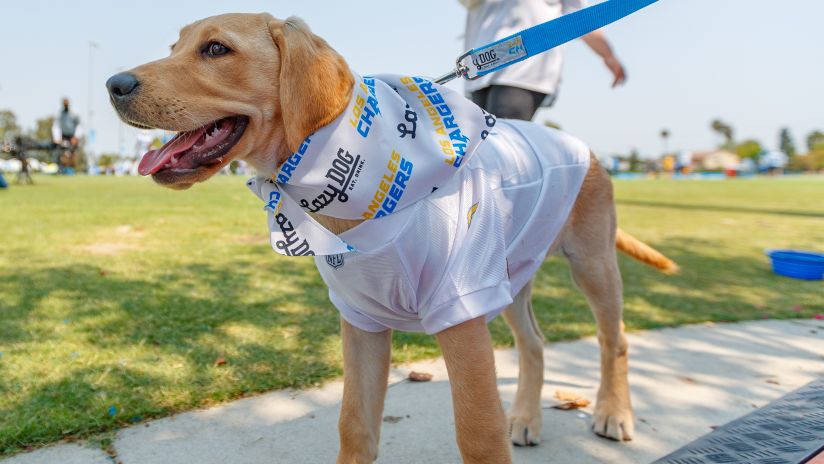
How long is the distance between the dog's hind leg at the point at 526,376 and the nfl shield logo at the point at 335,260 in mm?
1477

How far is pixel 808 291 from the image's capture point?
270 inches

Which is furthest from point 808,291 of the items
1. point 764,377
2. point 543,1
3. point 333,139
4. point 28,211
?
point 28,211

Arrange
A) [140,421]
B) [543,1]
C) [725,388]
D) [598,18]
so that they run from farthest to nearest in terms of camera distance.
Result: [543,1], [725,388], [140,421], [598,18]

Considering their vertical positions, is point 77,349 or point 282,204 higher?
point 282,204

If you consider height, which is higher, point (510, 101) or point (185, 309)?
point (510, 101)

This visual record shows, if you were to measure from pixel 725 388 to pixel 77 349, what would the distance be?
13.2 feet

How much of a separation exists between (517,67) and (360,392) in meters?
2.38

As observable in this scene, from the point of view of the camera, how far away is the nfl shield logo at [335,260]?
2.21 meters

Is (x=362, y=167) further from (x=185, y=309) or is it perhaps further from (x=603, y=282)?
(x=185, y=309)

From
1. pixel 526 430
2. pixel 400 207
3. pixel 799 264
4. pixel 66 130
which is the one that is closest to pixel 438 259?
pixel 400 207

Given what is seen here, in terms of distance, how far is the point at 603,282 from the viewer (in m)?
3.30

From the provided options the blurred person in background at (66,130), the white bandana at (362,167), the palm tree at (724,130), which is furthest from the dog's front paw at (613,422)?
the palm tree at (724,130)

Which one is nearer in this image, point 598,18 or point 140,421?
point 598,18

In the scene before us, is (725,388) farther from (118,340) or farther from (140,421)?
(118,340)
